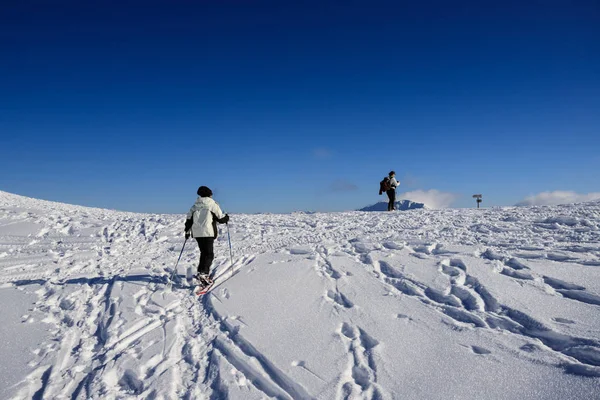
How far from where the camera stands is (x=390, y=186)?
19797 millimetres

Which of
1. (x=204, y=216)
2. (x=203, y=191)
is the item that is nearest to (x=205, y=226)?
(x=204, y=216)

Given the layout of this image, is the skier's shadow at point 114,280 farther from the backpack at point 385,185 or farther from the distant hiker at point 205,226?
the backpack at point 385,185

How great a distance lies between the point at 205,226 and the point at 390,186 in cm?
1427

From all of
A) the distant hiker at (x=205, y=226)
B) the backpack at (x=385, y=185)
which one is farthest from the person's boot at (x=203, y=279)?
the backpack at (x=385, y=185)

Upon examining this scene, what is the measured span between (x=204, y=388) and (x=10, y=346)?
3.26 metres

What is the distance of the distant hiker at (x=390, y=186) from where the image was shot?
1978 centimetres

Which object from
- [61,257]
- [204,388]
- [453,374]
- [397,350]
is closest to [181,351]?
[204,388]

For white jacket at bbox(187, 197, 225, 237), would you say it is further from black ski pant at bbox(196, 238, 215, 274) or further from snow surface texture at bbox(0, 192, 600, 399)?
snow surface texture at bbox(0, 192, 600, 399)

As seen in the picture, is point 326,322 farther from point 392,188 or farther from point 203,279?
point 392,188

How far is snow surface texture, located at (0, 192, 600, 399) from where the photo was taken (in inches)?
154

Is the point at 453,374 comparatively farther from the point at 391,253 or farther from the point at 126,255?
the point at 126,255

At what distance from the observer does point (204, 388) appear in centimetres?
401

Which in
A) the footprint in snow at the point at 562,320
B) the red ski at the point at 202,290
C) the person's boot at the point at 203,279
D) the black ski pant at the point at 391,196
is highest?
the black ski pant at the point at 391,196

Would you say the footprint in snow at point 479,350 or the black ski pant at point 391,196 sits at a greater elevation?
the black ski pant at point 391,196
